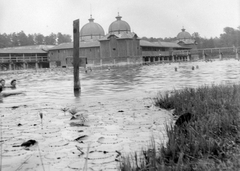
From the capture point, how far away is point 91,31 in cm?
6819

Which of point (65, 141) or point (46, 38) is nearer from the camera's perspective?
point (65, 141)

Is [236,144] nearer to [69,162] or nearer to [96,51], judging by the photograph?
[69,162]

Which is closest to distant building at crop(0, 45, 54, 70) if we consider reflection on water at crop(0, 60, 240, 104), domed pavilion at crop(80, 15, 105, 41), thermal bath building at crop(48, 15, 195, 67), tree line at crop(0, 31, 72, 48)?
thermal bath building at crop(48, 15, 195, 67)

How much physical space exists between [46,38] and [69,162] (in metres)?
104

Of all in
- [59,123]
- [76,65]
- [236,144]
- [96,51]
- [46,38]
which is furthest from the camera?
[46,38]

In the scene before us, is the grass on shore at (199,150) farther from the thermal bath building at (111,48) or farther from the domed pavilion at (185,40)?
the domed pavilion at (185,40)

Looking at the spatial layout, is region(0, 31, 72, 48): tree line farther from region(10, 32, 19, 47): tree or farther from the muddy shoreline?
the muddy shoreline

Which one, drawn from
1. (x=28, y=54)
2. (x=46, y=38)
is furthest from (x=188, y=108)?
(x=46, y=38)

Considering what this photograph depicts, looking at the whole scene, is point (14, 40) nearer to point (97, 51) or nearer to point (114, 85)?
point (97, 51)

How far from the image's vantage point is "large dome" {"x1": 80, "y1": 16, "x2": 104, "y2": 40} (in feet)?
223

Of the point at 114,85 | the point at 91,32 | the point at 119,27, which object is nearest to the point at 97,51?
the point at 119,27

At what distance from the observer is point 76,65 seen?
13.1 m

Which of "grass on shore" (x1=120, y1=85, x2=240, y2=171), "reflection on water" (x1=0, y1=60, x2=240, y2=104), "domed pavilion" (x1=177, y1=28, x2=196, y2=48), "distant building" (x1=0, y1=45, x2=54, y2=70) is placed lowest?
"grass on shore" (x1=120, y1=85, x2=240, y2=171)

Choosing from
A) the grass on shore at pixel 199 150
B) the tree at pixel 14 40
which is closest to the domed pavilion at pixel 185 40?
the tree at pixel 14 40
